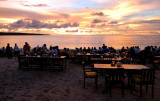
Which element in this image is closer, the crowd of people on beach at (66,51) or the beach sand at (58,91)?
the beach sand at (58,91)

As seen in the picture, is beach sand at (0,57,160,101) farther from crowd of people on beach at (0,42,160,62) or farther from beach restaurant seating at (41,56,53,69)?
crowd of people on beach at (0,42,160,62)

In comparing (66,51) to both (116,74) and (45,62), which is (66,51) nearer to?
Result: (45,62)

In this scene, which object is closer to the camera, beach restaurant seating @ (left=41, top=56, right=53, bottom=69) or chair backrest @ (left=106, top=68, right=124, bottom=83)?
chair backrest @ (left=106, top=68, right=124, bottom=83)

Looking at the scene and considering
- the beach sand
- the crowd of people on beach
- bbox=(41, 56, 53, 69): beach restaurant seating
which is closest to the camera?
the beach sand

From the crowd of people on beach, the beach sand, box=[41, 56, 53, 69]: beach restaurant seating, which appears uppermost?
the crowd of people on beach

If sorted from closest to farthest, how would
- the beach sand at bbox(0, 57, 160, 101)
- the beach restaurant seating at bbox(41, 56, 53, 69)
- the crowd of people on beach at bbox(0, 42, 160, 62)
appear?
the beach sand at bbox(0, 57, 160, 101)
the beach restaurant seating at bbox(41, 56, 53, 69)
the crowd of people on beach at bbox(0, 42, 160, 62)

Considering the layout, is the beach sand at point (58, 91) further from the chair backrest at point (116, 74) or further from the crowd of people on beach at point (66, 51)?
the crowd of people on beach at point (66, 51)

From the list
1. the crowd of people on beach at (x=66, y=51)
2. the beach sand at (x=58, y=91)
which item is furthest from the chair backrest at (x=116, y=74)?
the crowd of people on beach at (x=66, y=51)

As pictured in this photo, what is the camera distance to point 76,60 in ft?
41.1

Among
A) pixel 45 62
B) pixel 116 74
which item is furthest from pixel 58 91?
pixel 45 62

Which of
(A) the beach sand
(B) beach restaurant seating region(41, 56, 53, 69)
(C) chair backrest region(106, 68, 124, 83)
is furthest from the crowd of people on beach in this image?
(C) chair backrest region(106, 68, 124, 83)

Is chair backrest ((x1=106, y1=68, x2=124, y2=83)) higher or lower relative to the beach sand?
higher

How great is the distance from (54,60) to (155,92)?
6283mm

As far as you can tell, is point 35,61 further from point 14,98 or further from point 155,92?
point 155,92
